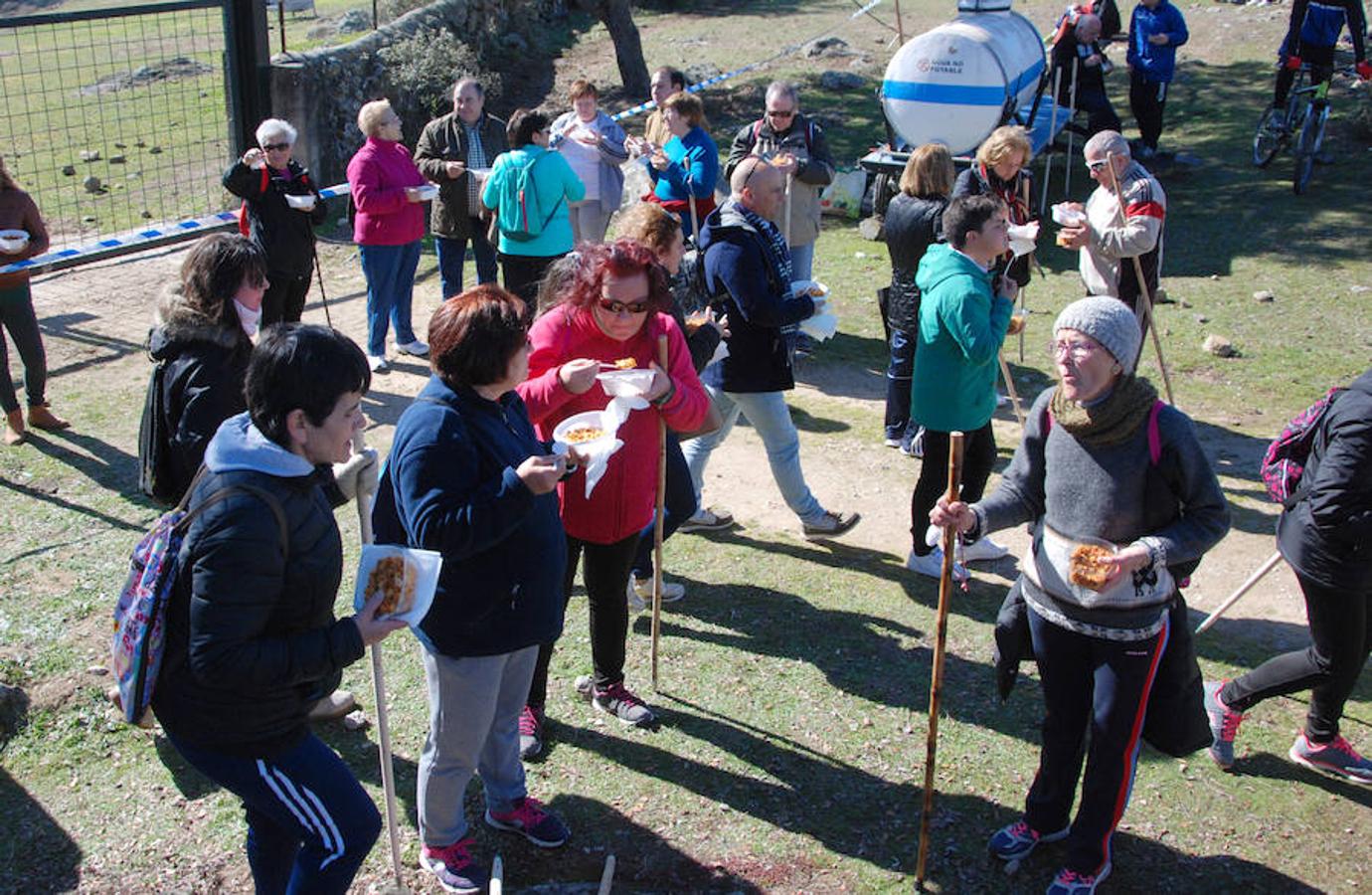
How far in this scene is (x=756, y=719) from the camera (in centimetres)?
504

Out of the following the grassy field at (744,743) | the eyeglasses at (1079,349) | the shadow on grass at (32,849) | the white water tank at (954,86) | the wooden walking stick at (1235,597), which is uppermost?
the white water tank at (954,86)

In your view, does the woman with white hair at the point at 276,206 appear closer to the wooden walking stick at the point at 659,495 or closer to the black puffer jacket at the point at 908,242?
the black puffer jacket at the point at 908,242

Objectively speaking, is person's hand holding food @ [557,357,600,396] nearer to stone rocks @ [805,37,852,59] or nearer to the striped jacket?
the striped jacket

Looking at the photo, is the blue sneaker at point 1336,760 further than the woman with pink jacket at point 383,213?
No

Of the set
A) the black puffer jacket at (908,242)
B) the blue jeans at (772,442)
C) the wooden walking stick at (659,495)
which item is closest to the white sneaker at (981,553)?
the blue jeans at (772,442)

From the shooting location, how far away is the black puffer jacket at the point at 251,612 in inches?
114

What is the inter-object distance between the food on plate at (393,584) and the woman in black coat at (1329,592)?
3.05 m

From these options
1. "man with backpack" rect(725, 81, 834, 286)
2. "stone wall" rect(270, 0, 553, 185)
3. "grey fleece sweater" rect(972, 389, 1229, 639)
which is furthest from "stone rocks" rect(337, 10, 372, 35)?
"grey fleece sweater" rect(972, 389, 1229, 639)

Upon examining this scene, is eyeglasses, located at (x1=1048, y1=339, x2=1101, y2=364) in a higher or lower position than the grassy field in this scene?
higher

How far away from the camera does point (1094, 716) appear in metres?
3.90

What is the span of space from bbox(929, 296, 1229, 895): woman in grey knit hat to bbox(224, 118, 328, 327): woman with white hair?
18.6 feet

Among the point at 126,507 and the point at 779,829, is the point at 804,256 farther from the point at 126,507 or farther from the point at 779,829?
the point at 779,829

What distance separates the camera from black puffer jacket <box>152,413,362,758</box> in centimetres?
290

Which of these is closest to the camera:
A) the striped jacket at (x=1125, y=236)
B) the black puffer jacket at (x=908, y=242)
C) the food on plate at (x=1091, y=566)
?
the food on plate at (x=1091, y=566)
